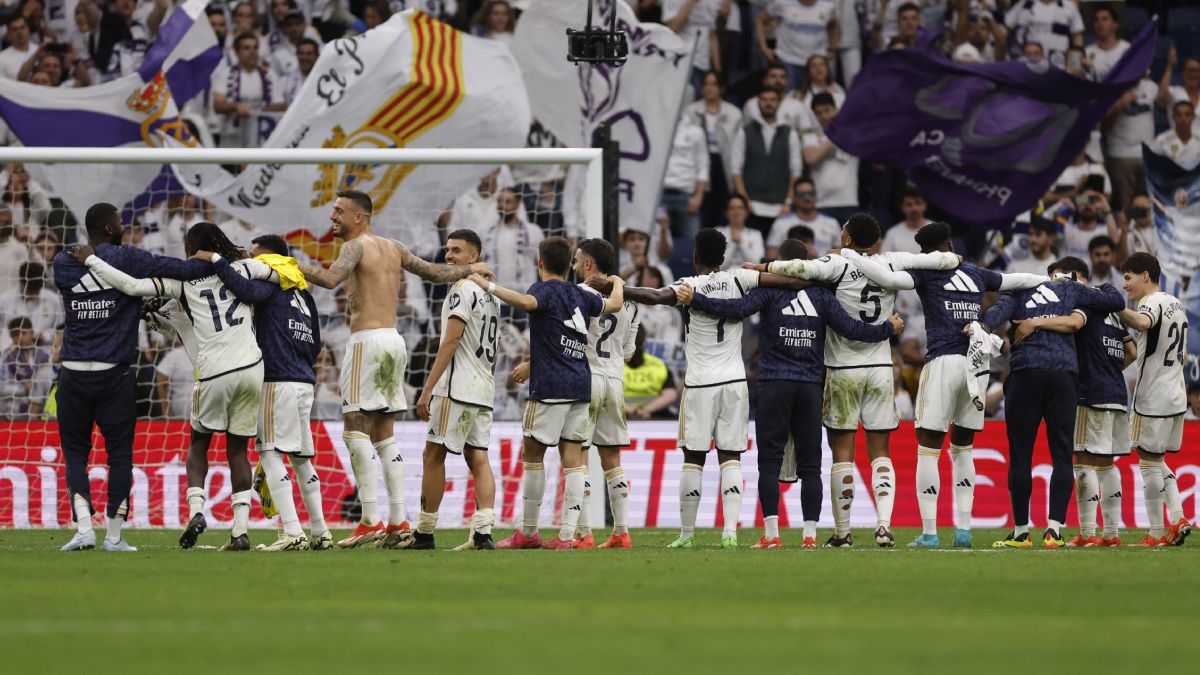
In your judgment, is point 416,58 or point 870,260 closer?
point 870,260

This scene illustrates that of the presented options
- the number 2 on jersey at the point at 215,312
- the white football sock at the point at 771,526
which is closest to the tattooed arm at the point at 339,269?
the number 2 on jersey at the point at 215,312

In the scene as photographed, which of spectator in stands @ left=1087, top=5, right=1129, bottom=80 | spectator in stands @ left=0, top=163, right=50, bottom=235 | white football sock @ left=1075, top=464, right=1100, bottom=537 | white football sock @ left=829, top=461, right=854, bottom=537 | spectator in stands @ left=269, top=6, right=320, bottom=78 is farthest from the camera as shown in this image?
spectator in stands @ left=1087, top=5, right=1129, bottom=80

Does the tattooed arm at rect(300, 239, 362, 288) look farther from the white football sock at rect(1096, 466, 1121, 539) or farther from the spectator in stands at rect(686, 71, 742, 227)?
the spectator in stands at rect(686, 71, 742, 227)

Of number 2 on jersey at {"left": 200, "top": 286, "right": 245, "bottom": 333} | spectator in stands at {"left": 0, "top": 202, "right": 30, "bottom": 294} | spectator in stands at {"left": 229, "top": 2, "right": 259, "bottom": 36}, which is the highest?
spectator in stands at {"left": 229, "top": 2, "right": 259, "bottom": 36}

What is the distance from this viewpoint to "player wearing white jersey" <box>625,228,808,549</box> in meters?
12.5

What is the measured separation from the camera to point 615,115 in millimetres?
20281

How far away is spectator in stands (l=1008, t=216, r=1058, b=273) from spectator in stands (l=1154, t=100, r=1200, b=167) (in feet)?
6.42

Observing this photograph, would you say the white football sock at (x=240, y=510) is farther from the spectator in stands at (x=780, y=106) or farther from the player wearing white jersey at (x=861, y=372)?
the spectator in stands at (x=780, y=106)

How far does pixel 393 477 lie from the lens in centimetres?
1245

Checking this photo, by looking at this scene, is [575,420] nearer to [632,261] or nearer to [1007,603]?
[1007,603]

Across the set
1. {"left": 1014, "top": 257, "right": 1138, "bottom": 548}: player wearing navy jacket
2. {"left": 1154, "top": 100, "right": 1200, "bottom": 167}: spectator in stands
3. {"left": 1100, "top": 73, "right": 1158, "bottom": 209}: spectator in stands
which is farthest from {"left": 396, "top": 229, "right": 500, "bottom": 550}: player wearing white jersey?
{"left": 1154, "top": 100, "right": 1200, "bottom": 167}: spectator in stands

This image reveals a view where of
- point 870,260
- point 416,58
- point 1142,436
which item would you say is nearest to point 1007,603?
point 870,260

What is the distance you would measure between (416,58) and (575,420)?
7365 millimetres

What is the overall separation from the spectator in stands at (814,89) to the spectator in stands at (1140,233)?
384 cm
